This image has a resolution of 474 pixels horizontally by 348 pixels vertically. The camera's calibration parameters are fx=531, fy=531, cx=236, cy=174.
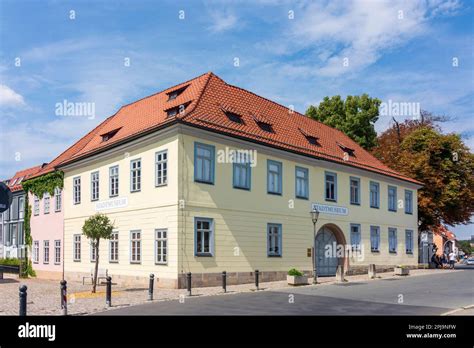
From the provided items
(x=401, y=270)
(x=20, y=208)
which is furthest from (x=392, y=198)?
(x=20, y=208)

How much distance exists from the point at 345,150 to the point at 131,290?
17.9m

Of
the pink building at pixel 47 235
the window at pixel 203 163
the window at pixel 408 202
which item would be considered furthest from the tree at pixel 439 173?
the pink building at pixel 47 235

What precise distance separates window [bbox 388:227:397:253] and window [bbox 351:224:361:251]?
13.7 feet

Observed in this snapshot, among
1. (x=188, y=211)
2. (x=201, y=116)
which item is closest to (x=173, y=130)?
(x=201, y=116)

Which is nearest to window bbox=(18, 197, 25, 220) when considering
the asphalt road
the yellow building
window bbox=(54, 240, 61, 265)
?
window bbox=(54, 240, 61, 265)

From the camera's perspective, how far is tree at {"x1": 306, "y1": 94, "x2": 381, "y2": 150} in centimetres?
5081

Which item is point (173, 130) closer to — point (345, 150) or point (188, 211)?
point (188, 211)

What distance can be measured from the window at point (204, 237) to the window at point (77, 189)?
10324 mm

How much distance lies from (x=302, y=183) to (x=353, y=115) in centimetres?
2505

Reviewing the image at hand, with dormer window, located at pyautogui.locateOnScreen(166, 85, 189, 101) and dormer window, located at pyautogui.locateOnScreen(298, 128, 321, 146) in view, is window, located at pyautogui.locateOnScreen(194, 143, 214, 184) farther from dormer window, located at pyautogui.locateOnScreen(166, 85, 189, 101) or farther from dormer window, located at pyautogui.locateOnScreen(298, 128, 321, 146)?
dormer window, located at pyautogui.locateOnScreen(298, 128, 321, 146)

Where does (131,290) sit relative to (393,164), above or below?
below

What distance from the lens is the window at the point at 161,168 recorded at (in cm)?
2286

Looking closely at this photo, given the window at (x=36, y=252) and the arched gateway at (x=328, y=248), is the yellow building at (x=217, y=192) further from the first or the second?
the window at (x=36, y=252)

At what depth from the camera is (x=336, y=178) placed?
30594 mm
